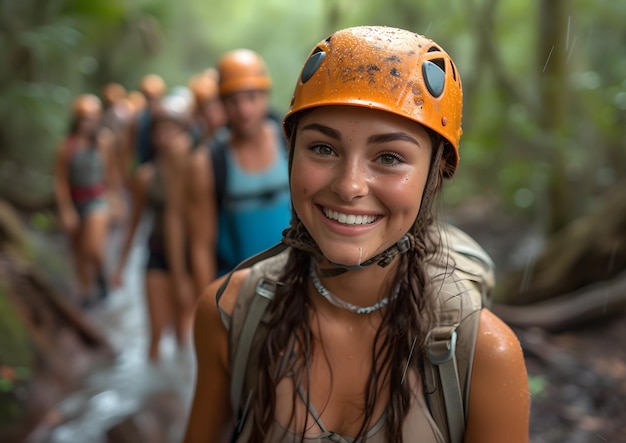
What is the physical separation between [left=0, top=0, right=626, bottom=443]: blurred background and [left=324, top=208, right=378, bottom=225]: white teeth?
336 millimetres

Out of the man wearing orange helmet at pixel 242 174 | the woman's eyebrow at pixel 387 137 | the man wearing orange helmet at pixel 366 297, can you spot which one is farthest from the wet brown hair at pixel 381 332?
the man wearing orange helmet at pixel 242 174

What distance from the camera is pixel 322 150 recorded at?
56.1 inches

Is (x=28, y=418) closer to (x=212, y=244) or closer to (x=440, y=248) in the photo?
(x=212, y=244)

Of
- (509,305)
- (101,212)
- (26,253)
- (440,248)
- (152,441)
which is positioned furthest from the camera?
(101,212)

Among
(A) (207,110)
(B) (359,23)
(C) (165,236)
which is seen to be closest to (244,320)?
(C) (165,236)

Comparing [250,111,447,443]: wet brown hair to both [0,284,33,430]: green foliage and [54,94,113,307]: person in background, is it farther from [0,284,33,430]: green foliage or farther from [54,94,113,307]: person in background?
[54,94,113,307]: person in background

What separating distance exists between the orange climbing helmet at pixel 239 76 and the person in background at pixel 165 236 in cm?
111

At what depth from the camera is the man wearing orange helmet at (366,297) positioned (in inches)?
54.2

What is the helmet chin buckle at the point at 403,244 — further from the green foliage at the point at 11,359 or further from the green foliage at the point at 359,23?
the green foliage at the point at 11,359

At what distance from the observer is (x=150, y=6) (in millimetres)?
14578

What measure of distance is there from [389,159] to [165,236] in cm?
365

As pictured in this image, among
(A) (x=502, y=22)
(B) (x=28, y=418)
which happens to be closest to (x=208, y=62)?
(A) (x=502, y=22)

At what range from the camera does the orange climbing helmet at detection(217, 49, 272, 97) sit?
3604 millimetres

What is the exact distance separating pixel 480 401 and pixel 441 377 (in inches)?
4.2
